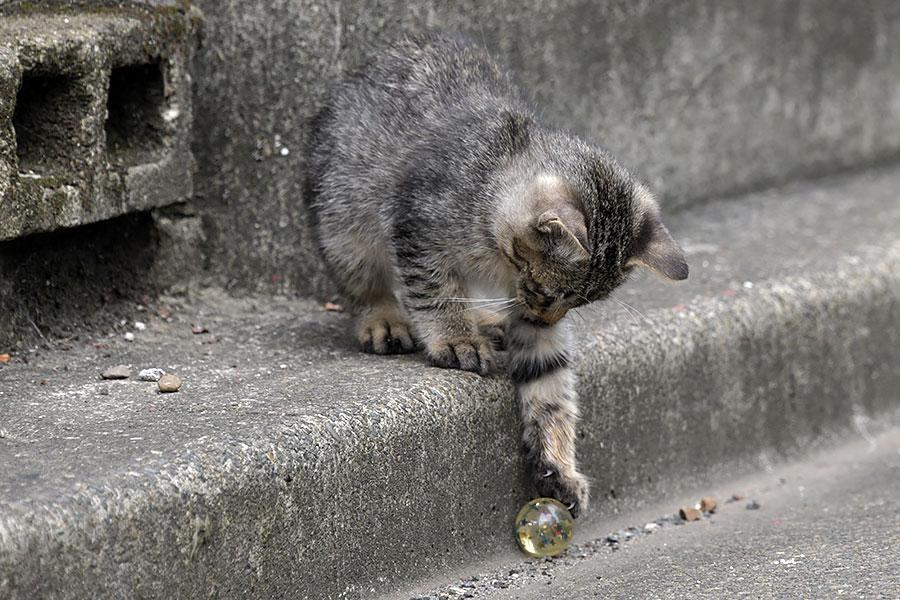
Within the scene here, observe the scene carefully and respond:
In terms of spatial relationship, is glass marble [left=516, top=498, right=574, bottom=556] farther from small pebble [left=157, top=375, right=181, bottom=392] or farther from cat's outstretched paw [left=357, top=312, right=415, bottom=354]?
small pebble [left=157, top=375, right=181, bottom=392]

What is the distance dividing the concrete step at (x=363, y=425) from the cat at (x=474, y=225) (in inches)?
4.9

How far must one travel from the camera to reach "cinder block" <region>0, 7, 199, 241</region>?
2.78 meters

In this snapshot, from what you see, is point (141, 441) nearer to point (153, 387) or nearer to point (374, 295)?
point (153, 387)

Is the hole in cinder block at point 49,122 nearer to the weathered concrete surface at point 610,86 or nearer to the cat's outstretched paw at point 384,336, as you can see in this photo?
the weathered concrete surface at point 610,86

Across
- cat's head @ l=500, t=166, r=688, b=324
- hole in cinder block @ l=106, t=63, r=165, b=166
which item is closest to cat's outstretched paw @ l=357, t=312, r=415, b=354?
cat's head @ l=500, t=166, r=688, b=324

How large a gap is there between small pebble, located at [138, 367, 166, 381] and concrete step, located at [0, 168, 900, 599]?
0.05m

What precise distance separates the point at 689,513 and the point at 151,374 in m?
1.60

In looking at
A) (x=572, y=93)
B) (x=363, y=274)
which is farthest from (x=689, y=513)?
(x=572, y=93)

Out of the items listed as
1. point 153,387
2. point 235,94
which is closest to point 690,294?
point 235,94

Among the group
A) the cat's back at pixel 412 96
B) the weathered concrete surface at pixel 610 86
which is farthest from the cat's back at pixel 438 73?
the weathered concrete surface at pixel 610 86

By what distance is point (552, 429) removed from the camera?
2914 mm

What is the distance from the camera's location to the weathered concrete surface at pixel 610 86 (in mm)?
3549

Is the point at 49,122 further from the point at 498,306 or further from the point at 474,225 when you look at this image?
the point at 498,306

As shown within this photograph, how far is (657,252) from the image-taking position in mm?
2867
